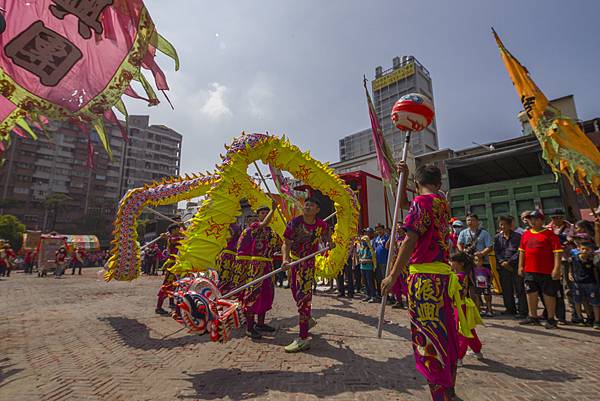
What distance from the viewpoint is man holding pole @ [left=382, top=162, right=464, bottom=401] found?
2100 mm

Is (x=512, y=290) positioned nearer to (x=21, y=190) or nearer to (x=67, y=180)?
(x=21, y=190)

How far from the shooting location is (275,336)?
15.1 ft

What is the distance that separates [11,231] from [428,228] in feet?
157

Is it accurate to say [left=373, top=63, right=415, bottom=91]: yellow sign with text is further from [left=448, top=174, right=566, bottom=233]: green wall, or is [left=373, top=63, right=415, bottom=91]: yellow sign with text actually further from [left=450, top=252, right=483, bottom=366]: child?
[left=450, top=252, right=483, bottom=366]: child

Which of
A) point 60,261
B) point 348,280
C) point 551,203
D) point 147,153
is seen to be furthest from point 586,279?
point 147,153

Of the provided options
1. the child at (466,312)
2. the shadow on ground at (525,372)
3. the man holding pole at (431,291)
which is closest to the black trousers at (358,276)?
the child at (466,312)

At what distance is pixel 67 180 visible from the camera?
182 ft

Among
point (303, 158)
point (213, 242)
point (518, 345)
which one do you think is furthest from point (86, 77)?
point (518, 345)

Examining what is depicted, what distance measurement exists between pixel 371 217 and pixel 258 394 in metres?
13.4

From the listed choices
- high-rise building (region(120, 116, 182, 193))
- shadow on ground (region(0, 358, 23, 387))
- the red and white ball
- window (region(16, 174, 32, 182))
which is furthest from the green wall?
window (region(16, 174, 32, 182))

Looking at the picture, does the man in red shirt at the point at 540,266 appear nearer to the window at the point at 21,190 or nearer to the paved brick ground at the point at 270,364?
the paved brick ground at the point at 270,364

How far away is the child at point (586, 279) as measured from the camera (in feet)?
15.9

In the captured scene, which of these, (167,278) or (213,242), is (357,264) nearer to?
(167,278)

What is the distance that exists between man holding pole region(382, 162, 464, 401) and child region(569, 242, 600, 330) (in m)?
4.50
